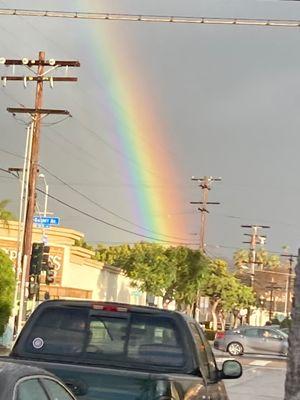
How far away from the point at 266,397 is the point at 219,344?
18585 millimetres

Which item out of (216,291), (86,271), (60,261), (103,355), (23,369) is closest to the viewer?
(23,369)

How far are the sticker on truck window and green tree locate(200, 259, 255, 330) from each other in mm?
79756

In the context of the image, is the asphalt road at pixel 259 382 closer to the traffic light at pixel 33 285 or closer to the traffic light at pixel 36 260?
the traffic light at pixel 33 285

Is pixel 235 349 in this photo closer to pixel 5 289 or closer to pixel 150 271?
pixel 5 289

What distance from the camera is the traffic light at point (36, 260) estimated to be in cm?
3634

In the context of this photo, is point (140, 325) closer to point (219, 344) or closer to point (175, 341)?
point (175, 341)

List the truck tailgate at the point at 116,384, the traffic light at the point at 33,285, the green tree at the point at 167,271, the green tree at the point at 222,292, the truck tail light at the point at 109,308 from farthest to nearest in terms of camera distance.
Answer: the green tree at the point at 222,292, the green tree at the point at 167,271, the traffic light at the point at 33,285, the truck tail light at the point at 109,308, the truck tailgate at the point at 116,384

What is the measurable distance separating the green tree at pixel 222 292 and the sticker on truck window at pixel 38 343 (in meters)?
79.8

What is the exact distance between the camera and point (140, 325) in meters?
7.45

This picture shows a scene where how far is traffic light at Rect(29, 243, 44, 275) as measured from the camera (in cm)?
3634

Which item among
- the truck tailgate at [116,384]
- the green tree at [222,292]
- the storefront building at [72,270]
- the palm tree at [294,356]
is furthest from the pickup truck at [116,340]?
the green tree at [222,292]

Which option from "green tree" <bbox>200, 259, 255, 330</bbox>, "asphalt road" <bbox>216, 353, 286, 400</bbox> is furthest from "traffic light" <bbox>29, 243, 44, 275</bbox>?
"green tree" <bbox>200, 259, 255, 330</bbox>

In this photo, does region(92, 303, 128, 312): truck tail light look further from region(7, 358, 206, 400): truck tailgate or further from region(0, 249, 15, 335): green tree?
region(0, 249, 15, 335): green tree

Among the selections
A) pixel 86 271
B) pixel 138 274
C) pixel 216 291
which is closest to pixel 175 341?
pixel 86 271
